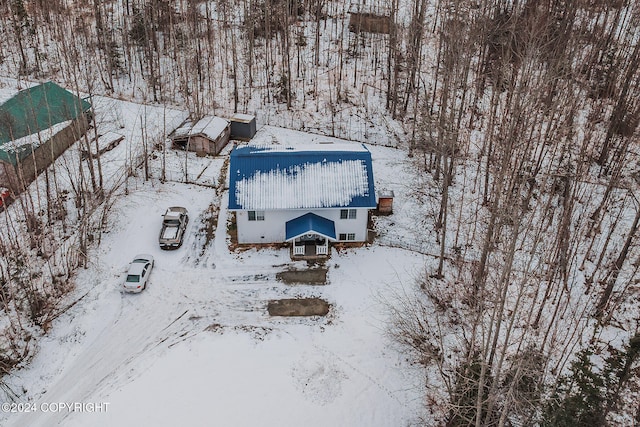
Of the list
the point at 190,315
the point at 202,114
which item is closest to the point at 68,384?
the point at 190,315

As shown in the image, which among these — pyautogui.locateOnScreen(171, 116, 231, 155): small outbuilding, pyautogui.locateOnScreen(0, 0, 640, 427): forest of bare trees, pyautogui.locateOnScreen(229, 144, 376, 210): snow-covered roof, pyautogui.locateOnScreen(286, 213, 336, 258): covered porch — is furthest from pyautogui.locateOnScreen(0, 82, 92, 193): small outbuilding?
pyautogui.locateOnScreen(286, 213, 336, 258): covered porch

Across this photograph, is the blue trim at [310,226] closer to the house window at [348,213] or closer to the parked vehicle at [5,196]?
the house window at [348,213]

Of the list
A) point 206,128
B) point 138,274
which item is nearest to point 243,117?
point 206,128

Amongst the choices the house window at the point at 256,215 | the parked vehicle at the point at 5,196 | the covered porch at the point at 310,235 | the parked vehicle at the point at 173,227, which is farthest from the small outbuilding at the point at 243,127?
the parked vehicle at the point at 5,196

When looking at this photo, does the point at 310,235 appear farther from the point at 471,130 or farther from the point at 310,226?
the point at 471,130

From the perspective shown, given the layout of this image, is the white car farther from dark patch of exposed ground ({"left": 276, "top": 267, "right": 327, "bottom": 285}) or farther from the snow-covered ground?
dark patch of exposed ground ({"left": 276, "top": 267, "right": 327, "bottom": 285})

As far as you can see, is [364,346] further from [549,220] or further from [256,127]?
[256,127]

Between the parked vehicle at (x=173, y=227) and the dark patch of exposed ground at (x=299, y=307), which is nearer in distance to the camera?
the dark patch of exposed ground at (x=299, y=307)
